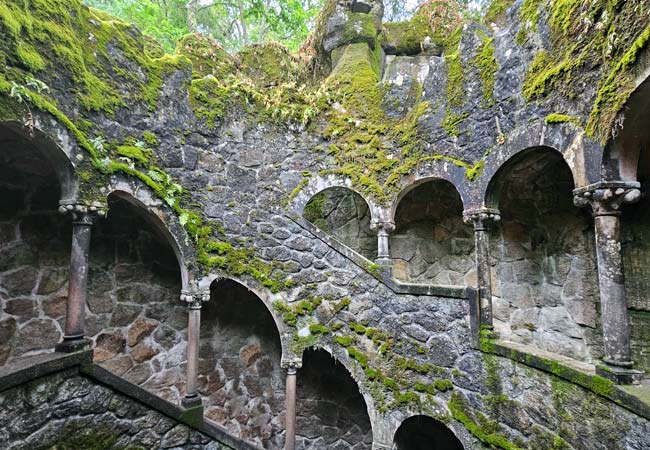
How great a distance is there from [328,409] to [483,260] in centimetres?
394

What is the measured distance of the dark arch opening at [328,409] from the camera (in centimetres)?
575

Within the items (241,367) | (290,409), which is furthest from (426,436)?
(241,367)

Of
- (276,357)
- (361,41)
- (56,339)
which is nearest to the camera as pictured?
(56,339)

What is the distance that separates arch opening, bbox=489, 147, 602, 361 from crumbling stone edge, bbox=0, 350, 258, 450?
3.82 m

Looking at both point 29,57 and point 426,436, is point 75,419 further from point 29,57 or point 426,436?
point 426,436

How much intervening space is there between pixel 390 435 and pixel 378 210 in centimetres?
311

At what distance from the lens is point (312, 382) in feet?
19.5

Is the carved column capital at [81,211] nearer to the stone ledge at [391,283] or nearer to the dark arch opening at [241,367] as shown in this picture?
the dark arch opening at [241,367]

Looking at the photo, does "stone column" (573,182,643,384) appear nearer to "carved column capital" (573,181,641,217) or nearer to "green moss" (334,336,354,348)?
"carved column capital" (573,181,641,217)

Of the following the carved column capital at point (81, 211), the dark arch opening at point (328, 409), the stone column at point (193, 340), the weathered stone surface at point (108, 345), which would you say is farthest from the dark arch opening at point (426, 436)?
the carved column capital at point (81, 211)

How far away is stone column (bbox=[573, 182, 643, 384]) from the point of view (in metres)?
2.65

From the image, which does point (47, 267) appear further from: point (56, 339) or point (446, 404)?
point (446, 404)

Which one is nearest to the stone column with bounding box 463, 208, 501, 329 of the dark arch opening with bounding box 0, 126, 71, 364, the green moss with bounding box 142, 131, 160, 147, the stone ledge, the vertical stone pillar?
the stone ledge

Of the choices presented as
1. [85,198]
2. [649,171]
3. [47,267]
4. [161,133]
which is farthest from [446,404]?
[47,267]
